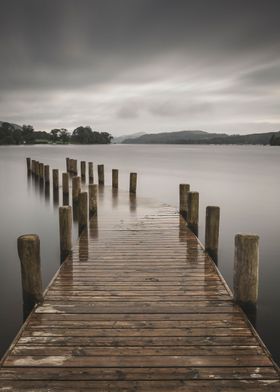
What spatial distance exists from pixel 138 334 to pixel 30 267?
2.02 meters

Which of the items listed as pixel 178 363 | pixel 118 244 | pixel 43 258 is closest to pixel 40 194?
pixel 43 258

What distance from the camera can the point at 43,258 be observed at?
995 cm

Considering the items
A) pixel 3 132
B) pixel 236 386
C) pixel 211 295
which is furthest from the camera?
pixel 3 132

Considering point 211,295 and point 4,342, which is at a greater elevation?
point 211,295

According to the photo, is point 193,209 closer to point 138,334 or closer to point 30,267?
point 30,267

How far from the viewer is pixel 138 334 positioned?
4.09m

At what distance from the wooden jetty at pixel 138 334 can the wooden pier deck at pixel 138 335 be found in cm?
1

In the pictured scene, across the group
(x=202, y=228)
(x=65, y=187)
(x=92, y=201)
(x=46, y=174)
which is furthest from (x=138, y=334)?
(x=46, y=174)

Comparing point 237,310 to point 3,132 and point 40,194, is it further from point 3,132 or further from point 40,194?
point 3,132

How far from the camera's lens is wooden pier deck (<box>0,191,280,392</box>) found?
330 cm

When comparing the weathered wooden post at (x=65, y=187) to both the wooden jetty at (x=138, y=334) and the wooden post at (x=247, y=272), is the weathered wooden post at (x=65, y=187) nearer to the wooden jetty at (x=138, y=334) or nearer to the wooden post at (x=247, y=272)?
the wooden jetty at (x=138, y=334)

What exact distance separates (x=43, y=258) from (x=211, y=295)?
611 centimetres

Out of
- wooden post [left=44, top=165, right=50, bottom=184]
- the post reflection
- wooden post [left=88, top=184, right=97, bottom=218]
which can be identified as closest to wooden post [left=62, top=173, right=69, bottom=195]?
the post reflection

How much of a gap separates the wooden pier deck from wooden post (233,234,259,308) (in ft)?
0.72
